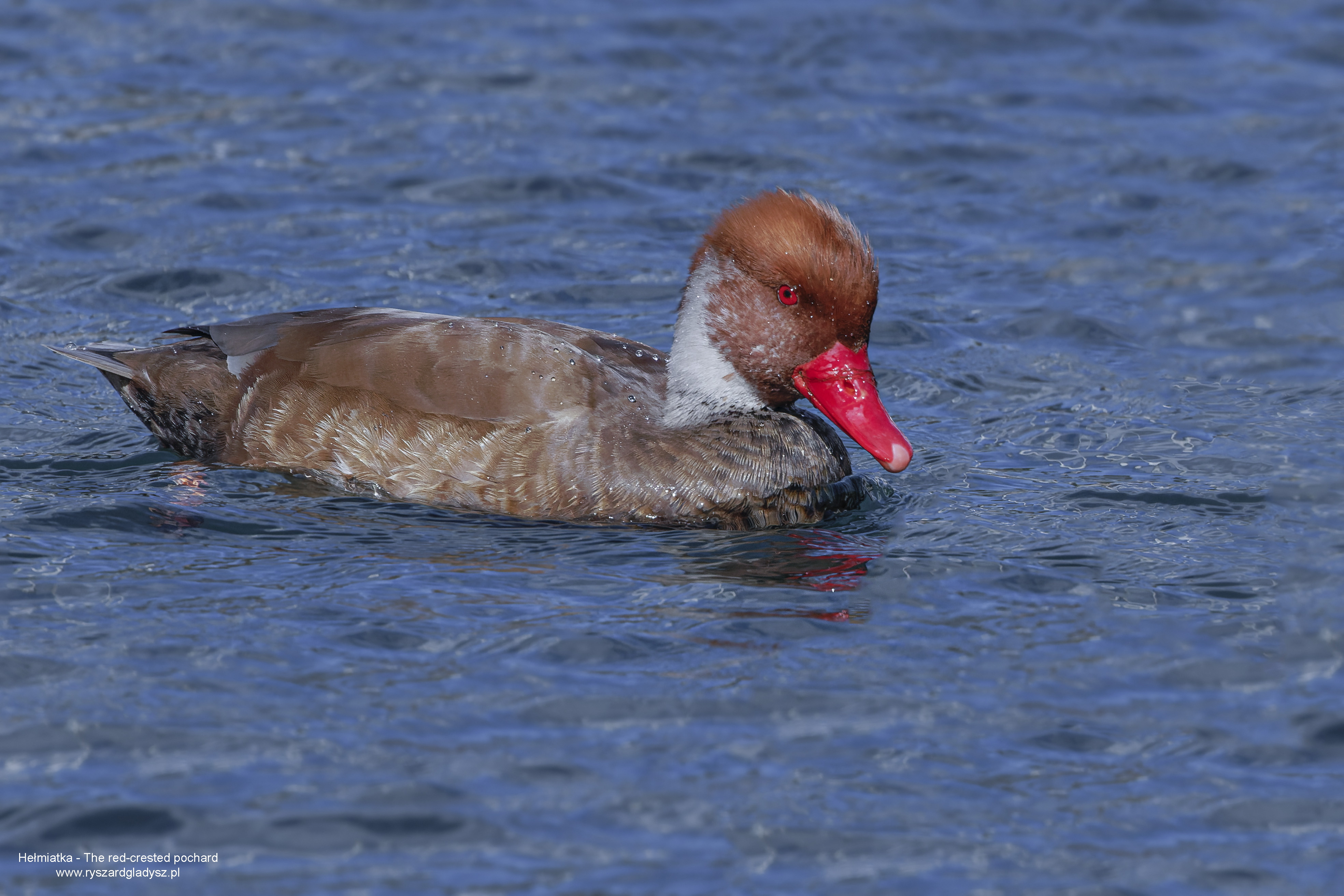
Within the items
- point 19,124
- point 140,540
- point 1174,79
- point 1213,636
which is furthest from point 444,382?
point 1174,79

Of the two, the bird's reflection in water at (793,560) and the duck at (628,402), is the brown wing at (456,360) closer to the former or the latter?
the duck at (628,402)

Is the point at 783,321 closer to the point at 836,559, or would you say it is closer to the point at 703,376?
the point at 703,376

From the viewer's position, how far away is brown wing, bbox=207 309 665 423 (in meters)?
7.49

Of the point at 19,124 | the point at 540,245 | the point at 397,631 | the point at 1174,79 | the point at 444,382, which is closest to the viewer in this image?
the point at 397,631

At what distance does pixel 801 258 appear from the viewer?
7211 mm

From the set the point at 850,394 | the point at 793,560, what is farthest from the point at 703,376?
the point at 793,560

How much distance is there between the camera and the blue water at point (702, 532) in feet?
17.3

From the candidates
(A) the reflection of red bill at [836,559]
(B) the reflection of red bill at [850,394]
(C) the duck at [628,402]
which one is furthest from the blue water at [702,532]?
(B) the reflection of red bill at [850,394]

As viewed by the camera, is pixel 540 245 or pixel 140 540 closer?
pixel 140 540

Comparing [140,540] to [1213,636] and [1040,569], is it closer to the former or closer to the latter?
[1040,569]

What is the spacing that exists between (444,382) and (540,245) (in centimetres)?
356

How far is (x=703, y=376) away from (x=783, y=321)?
0.43m

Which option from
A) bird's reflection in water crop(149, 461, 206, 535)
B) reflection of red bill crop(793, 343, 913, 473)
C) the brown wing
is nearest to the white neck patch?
the brown wing

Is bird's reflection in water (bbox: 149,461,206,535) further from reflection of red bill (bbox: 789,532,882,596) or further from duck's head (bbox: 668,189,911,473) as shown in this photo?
reflection of red bill (bbox: 789,532,882,596)
